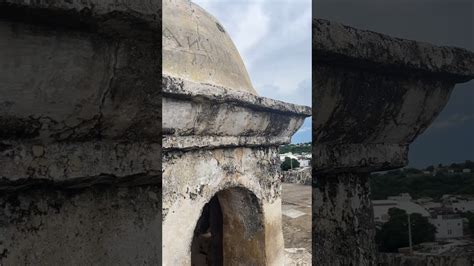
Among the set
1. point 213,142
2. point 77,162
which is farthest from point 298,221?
point 213,142

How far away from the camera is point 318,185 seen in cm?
98

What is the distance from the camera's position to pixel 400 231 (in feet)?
3.33

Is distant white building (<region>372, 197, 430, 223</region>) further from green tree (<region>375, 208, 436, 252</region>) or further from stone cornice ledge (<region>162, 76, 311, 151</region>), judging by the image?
stone cornice ledge (<region>162, 76, 311, 151</region>)

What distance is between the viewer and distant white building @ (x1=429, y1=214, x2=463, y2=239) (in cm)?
100

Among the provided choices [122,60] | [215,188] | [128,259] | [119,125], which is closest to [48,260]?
[128,259]

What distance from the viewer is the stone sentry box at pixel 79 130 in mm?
686

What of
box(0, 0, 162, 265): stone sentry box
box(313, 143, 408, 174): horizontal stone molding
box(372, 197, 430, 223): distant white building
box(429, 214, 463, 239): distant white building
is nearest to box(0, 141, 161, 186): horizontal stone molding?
box(0, 0, 162, 265): stone sentry box

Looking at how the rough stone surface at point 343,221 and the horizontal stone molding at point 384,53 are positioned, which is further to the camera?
the rough stone surface at point 343,221

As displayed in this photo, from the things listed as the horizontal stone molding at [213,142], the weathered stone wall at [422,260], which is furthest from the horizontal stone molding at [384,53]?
the horizontal stone molding at [213,142]

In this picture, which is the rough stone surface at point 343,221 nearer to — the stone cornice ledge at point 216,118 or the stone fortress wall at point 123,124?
the stone fortress wall at point 123,124

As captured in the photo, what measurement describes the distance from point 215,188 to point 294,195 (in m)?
1.47

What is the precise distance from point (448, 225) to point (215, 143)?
1.73 metres

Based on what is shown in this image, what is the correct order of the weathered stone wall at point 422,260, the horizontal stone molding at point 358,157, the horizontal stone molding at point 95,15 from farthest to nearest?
the weathered stone wall at point 422,260
the horizontal stone molding at point 358,157
the horizontal stone molding at point 95,15

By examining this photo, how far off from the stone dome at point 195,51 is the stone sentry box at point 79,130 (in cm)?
141
